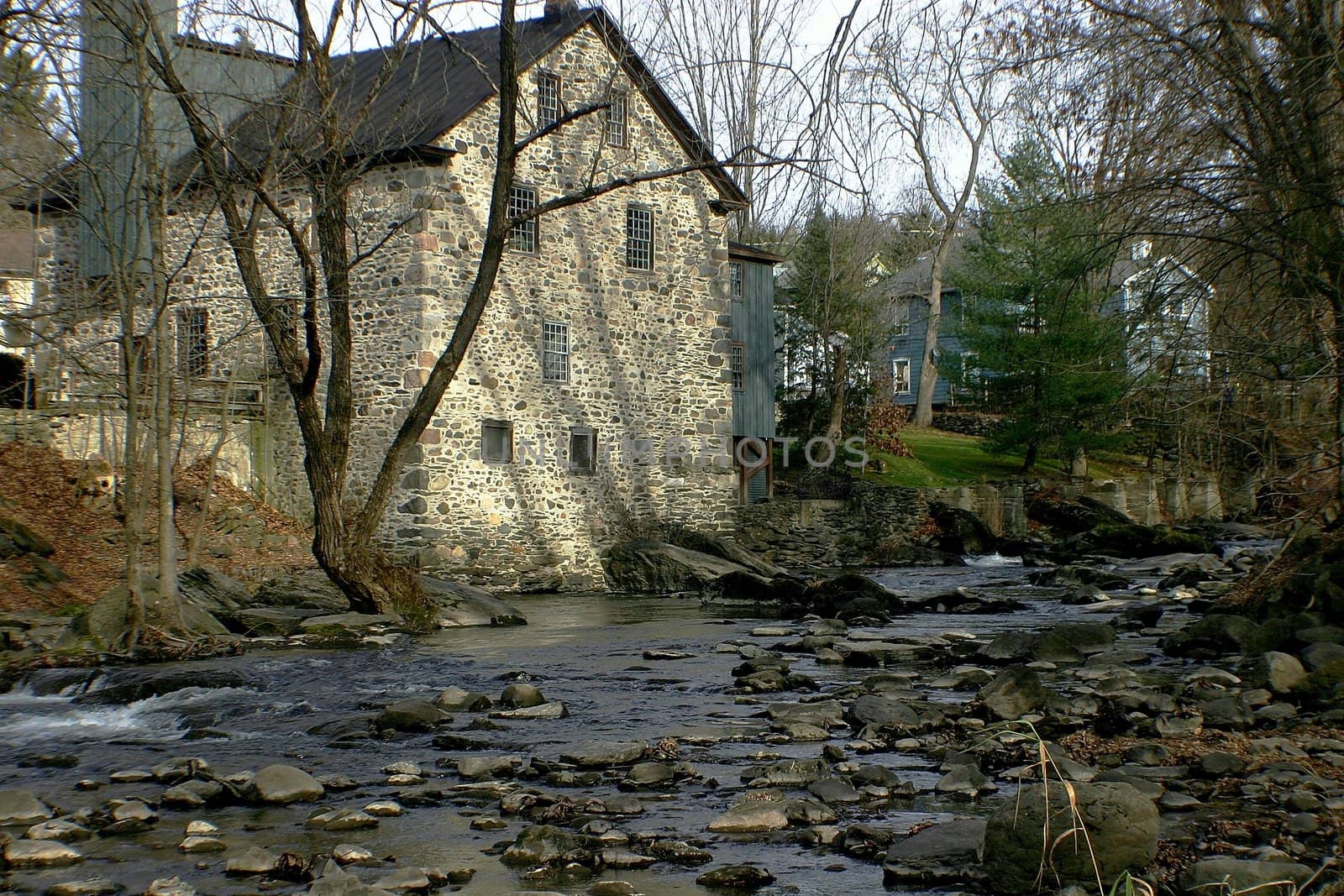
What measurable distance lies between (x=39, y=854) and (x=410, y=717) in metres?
3.37

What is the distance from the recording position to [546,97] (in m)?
22.8

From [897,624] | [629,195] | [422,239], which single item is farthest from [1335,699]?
[629,195]

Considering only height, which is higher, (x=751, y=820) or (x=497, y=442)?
(x=497, y=442)

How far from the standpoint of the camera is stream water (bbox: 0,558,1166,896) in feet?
17.3

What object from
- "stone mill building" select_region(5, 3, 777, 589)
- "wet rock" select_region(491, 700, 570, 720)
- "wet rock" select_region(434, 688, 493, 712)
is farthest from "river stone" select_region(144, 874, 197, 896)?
"stone mill building" select_region(5, 3, 777, 589)

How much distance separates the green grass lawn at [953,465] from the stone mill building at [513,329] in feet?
29.8

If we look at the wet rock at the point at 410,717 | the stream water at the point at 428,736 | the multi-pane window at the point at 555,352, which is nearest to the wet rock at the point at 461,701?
the stream water at the point at 428,736

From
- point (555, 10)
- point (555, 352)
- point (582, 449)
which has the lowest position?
point (582, 449)

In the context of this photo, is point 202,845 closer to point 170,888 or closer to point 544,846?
point 170,888

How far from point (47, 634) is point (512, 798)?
26.9 ft

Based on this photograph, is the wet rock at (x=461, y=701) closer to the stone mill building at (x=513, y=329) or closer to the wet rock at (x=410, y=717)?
the wet rock at (x=410, y=717)

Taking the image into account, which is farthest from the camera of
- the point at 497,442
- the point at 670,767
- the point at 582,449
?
the point at 582,449

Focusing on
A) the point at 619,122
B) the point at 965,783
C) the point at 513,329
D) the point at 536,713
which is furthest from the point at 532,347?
the point at 965,783

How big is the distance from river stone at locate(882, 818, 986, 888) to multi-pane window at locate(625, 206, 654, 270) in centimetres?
1970
